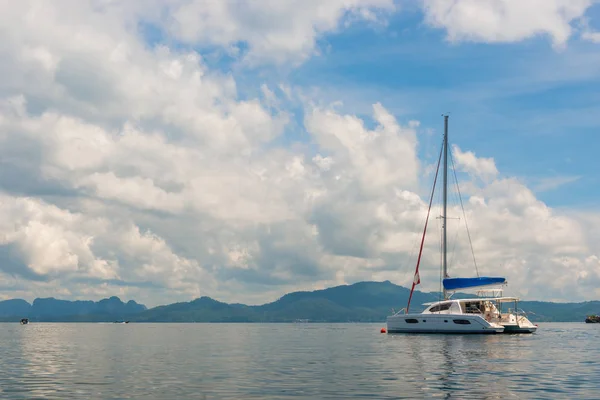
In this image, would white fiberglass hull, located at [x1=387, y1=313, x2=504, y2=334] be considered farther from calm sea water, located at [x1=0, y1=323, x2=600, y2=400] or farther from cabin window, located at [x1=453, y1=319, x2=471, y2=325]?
calm sea water, located at [x1=0, y1=323, x2=600, y2=400]

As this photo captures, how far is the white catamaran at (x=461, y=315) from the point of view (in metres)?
82.8

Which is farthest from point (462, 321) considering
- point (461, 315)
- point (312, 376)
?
point (312, 376)

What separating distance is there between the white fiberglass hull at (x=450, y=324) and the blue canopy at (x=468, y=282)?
609cm

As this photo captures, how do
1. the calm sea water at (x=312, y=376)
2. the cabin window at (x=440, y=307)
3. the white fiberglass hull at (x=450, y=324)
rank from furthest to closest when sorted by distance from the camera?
the cabin window at (x=440, y=307) → the white fiberglass hull at (x=450, y=324) → the calm sea water at (x=312, y=376)

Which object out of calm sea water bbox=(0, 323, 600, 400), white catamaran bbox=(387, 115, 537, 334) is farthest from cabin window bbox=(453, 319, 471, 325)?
calm sea water bbox=(0, 323, 600, 400)

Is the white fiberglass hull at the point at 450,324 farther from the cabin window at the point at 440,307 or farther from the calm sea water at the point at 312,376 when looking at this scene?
the calm sea water at the point at 312,376

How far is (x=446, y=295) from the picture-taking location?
292 ft

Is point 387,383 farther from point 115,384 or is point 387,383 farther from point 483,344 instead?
point 483,344

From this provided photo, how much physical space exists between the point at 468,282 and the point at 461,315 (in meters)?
6.99

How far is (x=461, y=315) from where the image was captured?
82.5 m

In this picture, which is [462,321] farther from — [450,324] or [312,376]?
[312,376]

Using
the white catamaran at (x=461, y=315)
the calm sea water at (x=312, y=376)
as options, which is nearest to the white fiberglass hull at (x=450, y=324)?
the white catamaran at (x=461, y=315)

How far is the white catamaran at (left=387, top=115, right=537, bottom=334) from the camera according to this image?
82750 mm

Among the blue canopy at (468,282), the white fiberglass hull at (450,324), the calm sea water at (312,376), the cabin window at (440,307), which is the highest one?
the blue canopy at (468,282)
